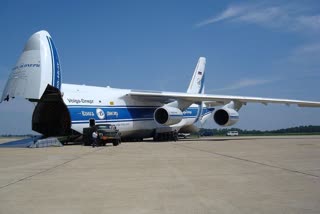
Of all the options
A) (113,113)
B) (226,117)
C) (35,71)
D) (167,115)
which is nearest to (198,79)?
(226,117)

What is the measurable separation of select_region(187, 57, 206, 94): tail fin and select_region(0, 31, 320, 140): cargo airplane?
244cm

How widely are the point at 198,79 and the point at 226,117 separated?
29.2ft

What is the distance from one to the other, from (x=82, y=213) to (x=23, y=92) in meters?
15.2

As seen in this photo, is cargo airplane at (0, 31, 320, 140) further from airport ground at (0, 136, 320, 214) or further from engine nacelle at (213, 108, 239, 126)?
airport ground at (0, 136, 320, 214)

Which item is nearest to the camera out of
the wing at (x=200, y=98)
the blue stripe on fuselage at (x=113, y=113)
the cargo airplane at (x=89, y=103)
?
the cargo airplane at (x=89, y=103)

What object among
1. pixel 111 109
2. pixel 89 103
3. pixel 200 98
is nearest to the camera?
pixel 89 103

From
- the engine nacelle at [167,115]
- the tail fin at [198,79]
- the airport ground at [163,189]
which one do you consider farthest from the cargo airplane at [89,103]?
the airport ground at [163,189]

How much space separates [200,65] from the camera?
120 ft

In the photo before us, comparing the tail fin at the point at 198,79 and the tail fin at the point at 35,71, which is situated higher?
the tail fin at the point at 198,79

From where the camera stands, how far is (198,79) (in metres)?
36.1

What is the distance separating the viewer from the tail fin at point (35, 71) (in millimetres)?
18891

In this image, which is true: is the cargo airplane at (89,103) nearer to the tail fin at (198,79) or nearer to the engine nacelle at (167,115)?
the engine nacelle at (167,115)

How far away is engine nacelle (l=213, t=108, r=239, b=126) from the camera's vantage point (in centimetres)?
2772

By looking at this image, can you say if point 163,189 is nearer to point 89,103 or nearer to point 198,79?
point 89,103
